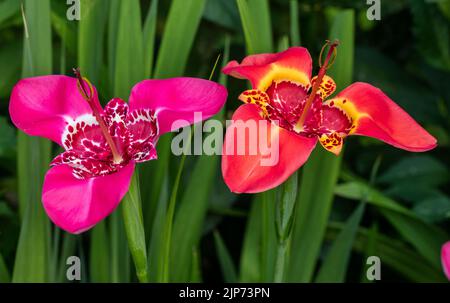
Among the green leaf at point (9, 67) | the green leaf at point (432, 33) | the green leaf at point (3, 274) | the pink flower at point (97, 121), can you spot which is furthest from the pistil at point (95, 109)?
the green leaf at point (432, 33)

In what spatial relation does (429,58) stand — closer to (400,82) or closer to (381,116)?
(400,82)

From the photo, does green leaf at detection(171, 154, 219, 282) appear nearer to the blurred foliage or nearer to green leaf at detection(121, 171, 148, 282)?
the blurred foliage

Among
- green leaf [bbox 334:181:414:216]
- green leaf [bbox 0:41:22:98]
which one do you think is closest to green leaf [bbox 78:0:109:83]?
green leaf [bbox 0:41:22:98]

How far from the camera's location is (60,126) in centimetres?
57

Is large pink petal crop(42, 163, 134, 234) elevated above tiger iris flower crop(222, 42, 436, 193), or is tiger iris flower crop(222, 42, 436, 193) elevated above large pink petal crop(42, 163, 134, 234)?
tiger iris flower crop(222, 42, 436, 193)

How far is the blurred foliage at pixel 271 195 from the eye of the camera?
27.8 inches

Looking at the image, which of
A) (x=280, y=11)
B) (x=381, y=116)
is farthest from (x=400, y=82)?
(x=381, y=116)

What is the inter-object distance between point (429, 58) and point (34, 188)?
0.58 m

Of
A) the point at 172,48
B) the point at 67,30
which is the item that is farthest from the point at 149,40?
the point at 67,30

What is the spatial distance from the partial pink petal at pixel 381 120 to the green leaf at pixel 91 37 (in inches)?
9.9

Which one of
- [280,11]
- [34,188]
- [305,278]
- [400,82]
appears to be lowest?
[305,278]

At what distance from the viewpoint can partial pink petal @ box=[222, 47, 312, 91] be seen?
57cm

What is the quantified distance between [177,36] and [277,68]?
0.14 meters

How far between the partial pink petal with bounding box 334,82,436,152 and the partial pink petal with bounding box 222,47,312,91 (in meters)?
0.04
